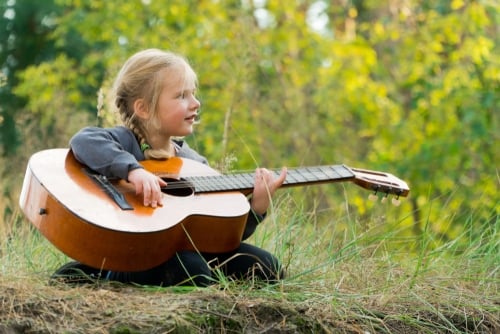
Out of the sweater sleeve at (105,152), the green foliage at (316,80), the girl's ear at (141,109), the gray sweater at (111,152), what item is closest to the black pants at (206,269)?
the gray sweater at (111,152)

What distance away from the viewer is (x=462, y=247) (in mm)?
3967

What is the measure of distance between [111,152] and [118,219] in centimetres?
34

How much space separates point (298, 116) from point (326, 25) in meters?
2.80

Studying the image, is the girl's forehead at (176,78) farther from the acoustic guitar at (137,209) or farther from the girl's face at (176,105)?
the acoustic guitar at (137,209)

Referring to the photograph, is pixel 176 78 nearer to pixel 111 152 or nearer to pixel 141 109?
pixel 141 109

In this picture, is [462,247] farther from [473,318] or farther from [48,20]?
[48,20]

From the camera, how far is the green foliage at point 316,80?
313 inches

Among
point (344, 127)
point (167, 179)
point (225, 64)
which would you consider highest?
point (167, 179)

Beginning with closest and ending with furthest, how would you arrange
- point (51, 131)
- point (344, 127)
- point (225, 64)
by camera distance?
point (51, 131)
point (225, 64)
point (344, 127)

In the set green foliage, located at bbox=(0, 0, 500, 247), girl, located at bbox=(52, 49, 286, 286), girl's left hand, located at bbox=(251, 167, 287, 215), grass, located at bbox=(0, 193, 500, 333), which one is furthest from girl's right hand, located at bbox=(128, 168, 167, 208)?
green foliage, located at bbox=(0, 0, 500, 247)

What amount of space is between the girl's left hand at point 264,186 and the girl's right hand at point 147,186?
1.32 ft

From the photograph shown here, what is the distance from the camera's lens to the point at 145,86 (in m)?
3.48

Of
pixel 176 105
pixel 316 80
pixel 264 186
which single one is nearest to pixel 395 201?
pixel 264 186

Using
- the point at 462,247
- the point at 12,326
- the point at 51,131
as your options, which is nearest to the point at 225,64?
the point at 51,131
